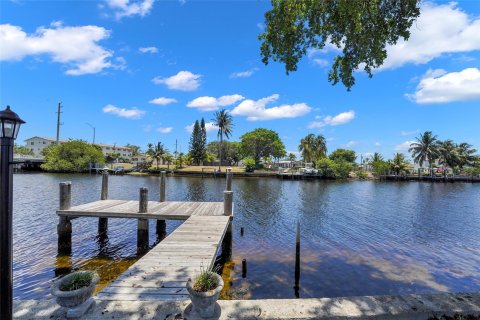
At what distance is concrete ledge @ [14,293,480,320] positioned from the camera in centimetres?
348

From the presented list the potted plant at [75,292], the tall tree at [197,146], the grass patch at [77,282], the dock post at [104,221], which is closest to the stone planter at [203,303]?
the potted plant at [75,292]

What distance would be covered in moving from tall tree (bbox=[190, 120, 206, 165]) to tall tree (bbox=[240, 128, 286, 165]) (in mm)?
15846

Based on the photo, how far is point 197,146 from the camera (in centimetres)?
9156

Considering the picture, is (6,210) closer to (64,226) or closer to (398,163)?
(64,226)

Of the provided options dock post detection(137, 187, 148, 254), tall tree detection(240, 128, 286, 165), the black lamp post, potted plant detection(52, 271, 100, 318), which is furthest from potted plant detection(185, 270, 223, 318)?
tall tree detection(240, 128, 286, 165)

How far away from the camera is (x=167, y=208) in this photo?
13.8 metres

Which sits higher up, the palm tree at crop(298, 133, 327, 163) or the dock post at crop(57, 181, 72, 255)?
the palm tree at crop(298, 133, 327, 163)

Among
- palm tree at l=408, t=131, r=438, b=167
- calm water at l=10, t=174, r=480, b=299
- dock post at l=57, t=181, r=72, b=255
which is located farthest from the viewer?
palm tree at l=408, t=131, r=438, b=167

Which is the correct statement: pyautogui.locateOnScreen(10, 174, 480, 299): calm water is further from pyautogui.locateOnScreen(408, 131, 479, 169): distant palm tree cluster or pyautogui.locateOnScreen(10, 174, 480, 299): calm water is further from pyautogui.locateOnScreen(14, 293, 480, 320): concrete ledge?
pyautogui.locateOnScreen(408, 131, 479, 169): distant palm tree cluster

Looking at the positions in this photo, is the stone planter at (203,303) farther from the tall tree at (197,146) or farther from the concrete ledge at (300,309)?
the tall tree at (197,146)

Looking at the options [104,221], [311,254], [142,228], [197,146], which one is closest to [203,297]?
[142,228]

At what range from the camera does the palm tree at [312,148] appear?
8562 cm

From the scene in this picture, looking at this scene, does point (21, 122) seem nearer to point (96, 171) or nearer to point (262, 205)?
point (262, 205)

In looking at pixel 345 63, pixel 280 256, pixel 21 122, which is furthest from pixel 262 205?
pixel 21 122
